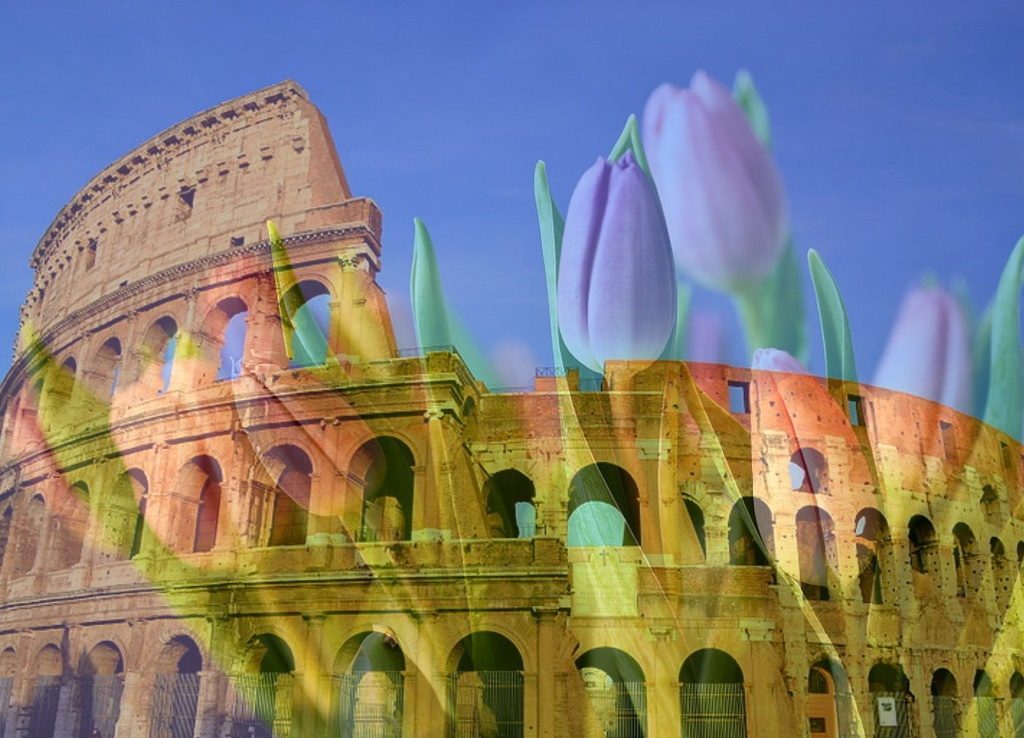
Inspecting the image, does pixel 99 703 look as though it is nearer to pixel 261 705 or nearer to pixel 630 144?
pixel 261 705

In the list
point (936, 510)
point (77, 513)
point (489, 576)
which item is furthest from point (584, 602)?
point (77, 513)

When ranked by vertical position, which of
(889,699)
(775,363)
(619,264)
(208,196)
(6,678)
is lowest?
(889,699)

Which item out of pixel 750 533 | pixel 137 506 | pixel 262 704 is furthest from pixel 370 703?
pixel 750 533

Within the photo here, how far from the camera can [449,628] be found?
1527 centimetres

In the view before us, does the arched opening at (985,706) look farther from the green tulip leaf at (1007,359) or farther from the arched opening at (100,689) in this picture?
the arched opening at (100,689)

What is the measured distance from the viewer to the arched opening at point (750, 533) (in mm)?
17672

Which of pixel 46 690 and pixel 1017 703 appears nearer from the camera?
pixel 46 690

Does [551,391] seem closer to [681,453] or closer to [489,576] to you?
[681,453]

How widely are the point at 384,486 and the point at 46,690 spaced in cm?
747

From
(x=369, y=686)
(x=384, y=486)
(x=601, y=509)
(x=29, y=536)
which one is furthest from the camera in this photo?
A: (x=29, y=536)

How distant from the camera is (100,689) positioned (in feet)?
56.6

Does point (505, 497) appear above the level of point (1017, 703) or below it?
above

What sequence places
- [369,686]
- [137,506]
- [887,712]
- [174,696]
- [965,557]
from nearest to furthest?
[174,696] < [887,712] < [369,686] < [137,506] < [965,557]

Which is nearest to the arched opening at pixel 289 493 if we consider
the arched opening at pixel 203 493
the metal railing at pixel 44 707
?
the arched opening at pixel 203 493
